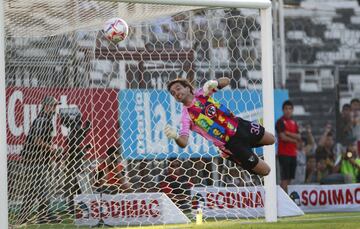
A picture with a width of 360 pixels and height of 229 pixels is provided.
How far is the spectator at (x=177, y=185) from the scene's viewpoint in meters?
12.0

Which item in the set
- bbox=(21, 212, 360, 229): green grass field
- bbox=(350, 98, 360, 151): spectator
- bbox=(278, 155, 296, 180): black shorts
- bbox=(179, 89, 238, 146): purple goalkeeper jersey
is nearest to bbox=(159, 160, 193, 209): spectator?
bbox=(21, 212, 360, 229): green grass field

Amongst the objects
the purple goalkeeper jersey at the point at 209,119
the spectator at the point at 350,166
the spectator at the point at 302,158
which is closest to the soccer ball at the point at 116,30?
the purple goalkeeper jersey at the point at 209,119

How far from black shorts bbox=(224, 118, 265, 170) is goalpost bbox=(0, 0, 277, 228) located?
604 mm

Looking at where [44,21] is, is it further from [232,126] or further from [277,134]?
[277,134]

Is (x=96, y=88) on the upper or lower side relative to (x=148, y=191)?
upper

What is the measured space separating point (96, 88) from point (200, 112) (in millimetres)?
2726

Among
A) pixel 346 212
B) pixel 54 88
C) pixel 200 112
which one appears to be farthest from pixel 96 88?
pixel 346 212

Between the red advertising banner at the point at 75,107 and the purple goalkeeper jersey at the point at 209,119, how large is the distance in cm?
197

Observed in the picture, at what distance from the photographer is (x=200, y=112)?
10.3 m

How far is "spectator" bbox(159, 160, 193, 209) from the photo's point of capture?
39.4ft

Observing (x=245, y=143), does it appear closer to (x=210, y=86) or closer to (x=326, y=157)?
(x=210, y=86)

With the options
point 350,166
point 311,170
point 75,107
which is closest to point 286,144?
point 350,166

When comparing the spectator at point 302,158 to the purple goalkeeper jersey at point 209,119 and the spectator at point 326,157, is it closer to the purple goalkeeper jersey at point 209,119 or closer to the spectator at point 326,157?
the spectator at point 326,157

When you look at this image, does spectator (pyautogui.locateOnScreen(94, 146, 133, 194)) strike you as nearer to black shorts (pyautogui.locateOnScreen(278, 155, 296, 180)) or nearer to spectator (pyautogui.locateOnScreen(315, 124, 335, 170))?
black shorts (pyautogui.locateOnScreen(278, 155, 296, 180))
